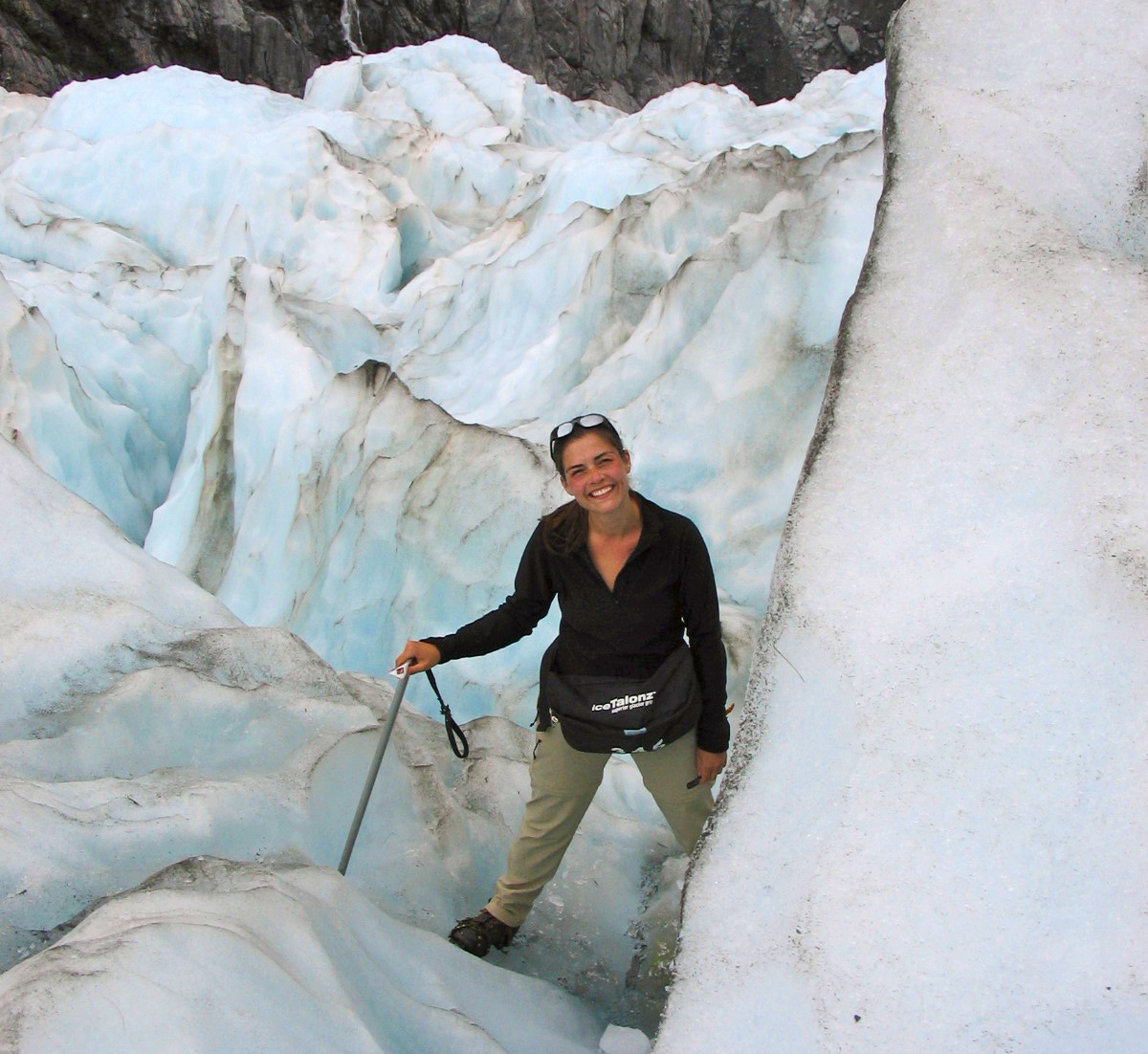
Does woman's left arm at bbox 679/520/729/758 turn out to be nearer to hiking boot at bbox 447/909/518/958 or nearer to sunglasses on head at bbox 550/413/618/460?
sunglasses on head at bbox 550/413/618/460

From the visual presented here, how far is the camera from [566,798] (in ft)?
6.25

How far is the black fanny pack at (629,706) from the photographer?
5.81ft

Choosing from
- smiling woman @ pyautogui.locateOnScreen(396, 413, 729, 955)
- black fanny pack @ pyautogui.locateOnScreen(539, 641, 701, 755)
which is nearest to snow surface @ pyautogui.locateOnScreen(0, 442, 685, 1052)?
smiling woman @ pyautogui.locateOnScreen(396, 413, 729, 955)

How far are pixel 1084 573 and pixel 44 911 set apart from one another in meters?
1.66

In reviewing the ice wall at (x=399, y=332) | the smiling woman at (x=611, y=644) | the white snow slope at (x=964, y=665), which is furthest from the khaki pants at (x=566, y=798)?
the ice wall at (x=399, y=332)

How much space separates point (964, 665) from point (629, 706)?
0.53 meters

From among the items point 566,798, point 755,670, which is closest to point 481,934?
point 566,798

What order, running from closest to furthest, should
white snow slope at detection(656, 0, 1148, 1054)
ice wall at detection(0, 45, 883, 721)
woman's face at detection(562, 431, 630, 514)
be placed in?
white snow slope at detection(656, 0, 1148, 1054) → woman's face at detection(562, 431, 630, 514) → ice wall at detection(0, 45, 883, 721)

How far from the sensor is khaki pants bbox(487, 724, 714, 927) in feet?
6.14

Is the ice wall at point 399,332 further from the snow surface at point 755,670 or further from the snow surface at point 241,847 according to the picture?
the snow surface at point 241,847

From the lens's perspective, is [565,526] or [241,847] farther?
[241,847]

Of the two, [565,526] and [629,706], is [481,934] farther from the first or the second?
[565,526]

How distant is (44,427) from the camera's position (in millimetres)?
4676

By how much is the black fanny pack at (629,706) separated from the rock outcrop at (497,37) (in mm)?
14917
